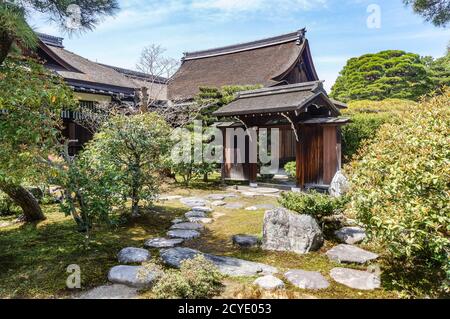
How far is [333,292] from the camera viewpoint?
11.3 feet

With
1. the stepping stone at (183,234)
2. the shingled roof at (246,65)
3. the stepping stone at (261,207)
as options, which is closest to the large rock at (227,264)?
→ the stepping stone at (183,234)

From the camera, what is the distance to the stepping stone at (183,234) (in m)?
5.50

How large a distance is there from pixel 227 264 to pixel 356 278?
5.38 feet

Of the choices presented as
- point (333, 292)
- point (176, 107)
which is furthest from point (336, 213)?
point (176, 107)

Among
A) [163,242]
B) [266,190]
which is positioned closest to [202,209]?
[163,242]

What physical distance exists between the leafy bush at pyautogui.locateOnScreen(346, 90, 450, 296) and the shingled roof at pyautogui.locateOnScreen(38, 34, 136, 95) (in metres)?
14.0

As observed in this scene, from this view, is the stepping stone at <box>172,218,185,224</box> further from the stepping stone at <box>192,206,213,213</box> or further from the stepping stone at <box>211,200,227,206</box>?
the stepping stone at <box>211,200,227,206</box>

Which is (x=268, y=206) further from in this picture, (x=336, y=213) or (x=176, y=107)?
(x=176, y=107)

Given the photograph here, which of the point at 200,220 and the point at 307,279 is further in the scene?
the point at 200,220

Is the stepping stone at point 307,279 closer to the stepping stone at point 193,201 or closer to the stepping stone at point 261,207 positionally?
the stepping stone at point 261,207

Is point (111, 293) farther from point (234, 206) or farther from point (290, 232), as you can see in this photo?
point (234, 206)

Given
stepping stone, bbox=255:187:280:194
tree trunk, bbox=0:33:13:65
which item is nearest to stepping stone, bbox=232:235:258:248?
tree trunk, bbox=0:33:13:65

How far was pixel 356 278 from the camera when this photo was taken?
376 centimetres
